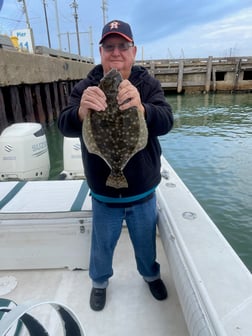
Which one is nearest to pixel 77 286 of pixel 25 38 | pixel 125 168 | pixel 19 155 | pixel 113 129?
pixel 125 168

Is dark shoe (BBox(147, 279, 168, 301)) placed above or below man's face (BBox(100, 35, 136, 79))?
below

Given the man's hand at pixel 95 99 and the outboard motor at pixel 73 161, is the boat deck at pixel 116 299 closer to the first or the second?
the man's hand at pixel 95 99

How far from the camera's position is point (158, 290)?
2.53 m

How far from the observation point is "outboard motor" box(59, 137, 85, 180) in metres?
5.13

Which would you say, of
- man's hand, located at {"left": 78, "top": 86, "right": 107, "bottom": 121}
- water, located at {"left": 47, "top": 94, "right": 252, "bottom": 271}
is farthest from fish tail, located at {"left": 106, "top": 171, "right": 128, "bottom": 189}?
water, located at {"left": 47, "top": 94, "right": 252, "bottom": 271}

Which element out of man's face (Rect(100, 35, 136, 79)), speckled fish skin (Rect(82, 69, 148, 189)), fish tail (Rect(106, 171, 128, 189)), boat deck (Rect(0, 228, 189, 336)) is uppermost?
man's face (Rect(100, 35, 136, 79))

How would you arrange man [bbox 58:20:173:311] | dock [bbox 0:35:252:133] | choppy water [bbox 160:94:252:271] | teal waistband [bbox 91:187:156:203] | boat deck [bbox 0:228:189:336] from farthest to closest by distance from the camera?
dock [bbox 0:35:252:133]
choppy water [bbox 160:94:252:271]
boat deck [bbox 0:228:189:336]
teal waistband [bbox 91:187:156:203]
man [bbox 58:20:173:311]

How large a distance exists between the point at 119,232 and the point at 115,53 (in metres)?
1.37

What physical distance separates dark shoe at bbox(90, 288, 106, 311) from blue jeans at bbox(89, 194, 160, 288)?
13cm

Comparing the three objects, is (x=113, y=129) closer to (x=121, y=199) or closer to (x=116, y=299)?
(x=121, y=199)

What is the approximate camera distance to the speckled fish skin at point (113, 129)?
160 cm

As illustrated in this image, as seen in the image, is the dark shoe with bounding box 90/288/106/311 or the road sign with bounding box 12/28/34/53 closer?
the dark shoe with bounding box 90/288/106/311

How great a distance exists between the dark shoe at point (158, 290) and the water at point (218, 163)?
2.21 meters

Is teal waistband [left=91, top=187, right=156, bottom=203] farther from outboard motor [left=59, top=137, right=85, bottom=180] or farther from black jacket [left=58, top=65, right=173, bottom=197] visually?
outboard motor [left=59, top=137, right=85, bottom=180]
